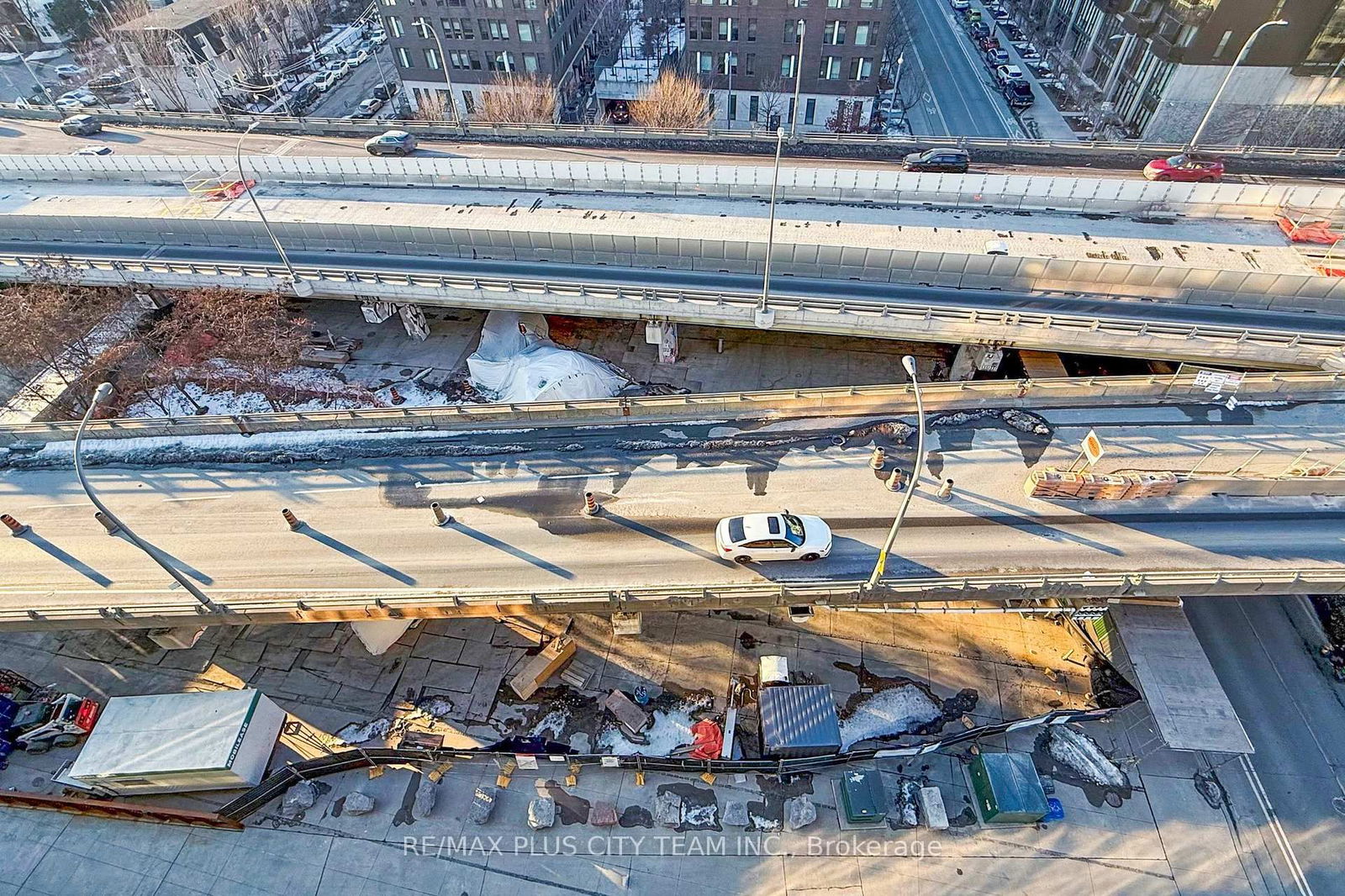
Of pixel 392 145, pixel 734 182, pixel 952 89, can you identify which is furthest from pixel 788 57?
pixel 392 145

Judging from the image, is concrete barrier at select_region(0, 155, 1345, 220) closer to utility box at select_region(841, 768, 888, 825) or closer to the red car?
the red car

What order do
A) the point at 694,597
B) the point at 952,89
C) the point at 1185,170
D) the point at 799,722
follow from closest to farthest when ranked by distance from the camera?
the point at 694,597
the point at 799,722
the point at 1185,170
the point at 952,89

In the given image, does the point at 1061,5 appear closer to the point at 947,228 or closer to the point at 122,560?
the point at 947,228

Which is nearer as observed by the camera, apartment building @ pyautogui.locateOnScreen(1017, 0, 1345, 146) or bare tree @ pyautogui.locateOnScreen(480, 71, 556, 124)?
apartment building @ pyautogui.locateOnScreen(1017, 0, 1345, 146)

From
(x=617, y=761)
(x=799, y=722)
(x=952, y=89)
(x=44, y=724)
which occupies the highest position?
(x=952, y=89)

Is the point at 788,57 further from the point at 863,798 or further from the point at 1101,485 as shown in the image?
the point at 863,798

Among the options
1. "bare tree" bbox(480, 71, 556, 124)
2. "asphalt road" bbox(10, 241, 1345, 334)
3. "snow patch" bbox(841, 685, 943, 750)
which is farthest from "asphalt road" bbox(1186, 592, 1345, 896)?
"bare tree" bbox(480, 71, 556, 124)
